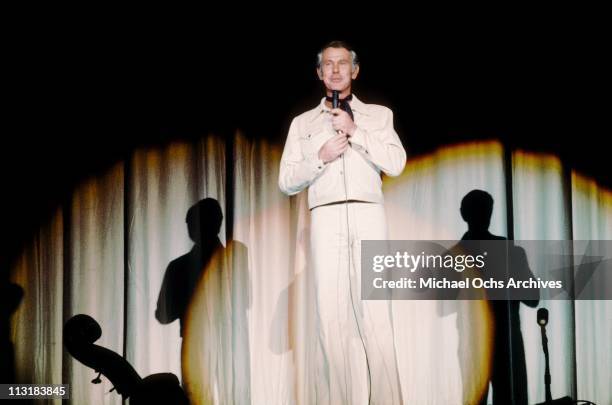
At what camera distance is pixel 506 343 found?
3.62 metres

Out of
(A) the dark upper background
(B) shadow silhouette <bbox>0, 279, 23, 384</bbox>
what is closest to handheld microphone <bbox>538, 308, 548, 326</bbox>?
(A) the dark upper background

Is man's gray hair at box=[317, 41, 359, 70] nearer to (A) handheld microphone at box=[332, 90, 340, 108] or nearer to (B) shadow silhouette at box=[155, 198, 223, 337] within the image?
(A) handheld microphone at box=[332, 90, 340, 108]

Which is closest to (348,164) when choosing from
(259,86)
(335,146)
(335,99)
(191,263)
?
(335,146)

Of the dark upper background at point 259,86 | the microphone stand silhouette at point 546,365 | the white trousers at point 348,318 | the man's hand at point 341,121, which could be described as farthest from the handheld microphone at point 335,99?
the microphone stand silhouette at point 546,365

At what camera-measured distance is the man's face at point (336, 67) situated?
2.94m

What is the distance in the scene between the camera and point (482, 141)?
3.78 metres

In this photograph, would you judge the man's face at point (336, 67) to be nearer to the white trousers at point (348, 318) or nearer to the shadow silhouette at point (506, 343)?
the white trousers at point (348, 318)

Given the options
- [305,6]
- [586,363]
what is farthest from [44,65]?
[586,363]

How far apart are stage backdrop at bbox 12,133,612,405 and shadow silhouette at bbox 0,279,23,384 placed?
38mm

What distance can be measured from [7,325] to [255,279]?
4.47 feet

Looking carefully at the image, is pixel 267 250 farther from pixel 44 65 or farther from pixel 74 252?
pixel 44 65

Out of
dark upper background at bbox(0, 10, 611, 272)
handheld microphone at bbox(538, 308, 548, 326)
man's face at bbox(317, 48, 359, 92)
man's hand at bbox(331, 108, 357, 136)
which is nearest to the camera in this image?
man's hand at bbox(331, 108, 357, 136)

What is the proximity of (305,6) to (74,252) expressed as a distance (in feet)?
6.20

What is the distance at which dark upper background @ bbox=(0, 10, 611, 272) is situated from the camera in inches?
146
